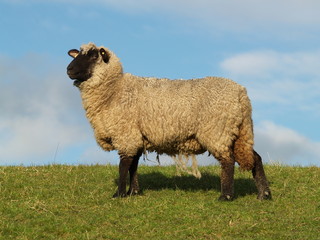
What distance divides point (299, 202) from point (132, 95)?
4.65 metres

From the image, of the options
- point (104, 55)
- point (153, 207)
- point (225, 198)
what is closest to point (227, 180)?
point (225, 198)

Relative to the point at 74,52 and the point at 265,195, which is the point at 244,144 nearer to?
the point at 265,195

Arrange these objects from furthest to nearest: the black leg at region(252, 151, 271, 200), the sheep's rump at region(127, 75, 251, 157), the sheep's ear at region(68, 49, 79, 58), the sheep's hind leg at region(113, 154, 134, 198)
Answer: the sheep's ear at region(68, 49, 79, 58)
the black leg at region(252, 151, 271, 200)
the sheep's hind leg at region(113, 154, 134, 198)
the sheep's rump at region(127, 75, 251, 157)

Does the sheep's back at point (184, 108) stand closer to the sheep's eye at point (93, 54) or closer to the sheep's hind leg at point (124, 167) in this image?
the sheep's hind leg at point (124, 167)

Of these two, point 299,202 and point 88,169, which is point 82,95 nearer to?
point 88,169

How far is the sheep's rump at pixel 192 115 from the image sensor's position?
12039 millimetres

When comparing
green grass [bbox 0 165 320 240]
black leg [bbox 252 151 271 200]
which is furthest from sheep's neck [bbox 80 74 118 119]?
black leg [bbox 252 151 271 200]

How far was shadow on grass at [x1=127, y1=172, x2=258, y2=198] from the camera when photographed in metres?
14.0

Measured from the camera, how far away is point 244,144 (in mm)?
12352

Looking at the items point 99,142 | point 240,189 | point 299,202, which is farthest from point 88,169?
point 299,202

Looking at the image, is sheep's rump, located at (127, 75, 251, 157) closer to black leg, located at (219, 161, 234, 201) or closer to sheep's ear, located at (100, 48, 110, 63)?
black leg, located at (219, 161, 234, 201)

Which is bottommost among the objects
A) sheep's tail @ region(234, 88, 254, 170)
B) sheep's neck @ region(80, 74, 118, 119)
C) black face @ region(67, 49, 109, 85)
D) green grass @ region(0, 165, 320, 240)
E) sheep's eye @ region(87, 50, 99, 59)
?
green grass @ region(0, 165, 320, 240)

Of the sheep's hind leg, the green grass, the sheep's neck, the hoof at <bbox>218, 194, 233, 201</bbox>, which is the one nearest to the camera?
the green grass

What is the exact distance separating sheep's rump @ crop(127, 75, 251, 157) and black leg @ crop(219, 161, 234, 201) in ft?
1.18
